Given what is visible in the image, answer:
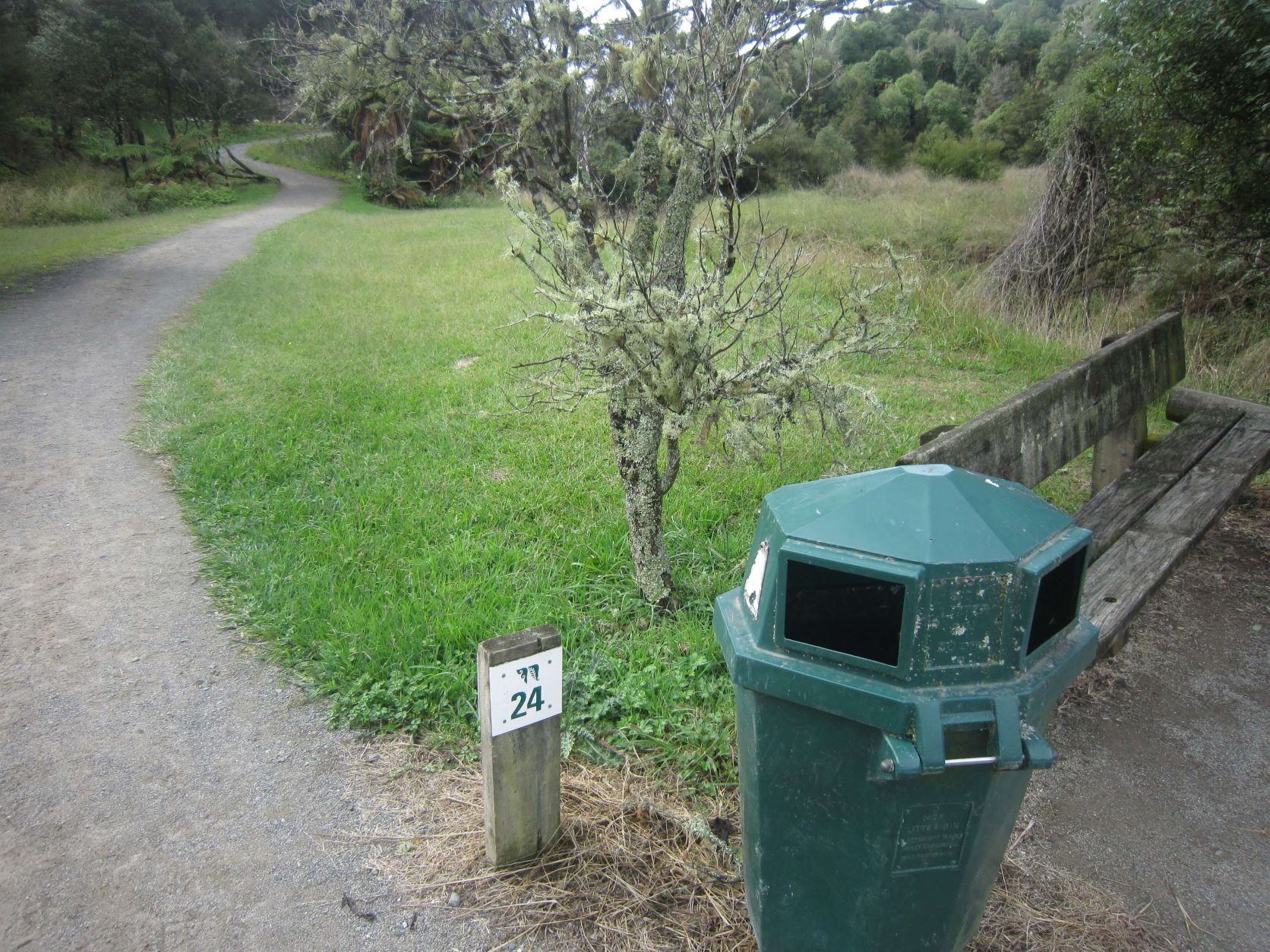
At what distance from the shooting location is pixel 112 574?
4.45 metres

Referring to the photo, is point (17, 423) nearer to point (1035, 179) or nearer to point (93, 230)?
point (93, 230)

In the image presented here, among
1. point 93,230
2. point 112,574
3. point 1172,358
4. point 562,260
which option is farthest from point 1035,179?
point 93,230

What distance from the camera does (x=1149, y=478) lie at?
166 inches

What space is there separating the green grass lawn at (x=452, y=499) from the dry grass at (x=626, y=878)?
28 centimetres

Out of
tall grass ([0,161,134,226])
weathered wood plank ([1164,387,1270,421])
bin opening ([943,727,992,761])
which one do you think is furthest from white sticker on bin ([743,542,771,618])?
tall grass ([0,161,134,226])

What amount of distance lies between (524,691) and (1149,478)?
3.41 meters

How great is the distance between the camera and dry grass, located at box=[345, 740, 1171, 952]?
2.32 meters

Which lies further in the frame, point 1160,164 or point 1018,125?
point 1018,125

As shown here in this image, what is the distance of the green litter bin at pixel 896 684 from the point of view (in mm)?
1568

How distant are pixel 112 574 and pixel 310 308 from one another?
681 centimetres

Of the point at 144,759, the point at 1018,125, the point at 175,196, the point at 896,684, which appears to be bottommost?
the point at 144,759

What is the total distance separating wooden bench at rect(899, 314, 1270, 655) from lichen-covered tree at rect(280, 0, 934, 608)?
0.65 meters

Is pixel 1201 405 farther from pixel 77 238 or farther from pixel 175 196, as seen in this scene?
pixel 175 196

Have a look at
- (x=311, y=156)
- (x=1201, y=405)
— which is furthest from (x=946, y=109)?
(x=1201, y=405)
